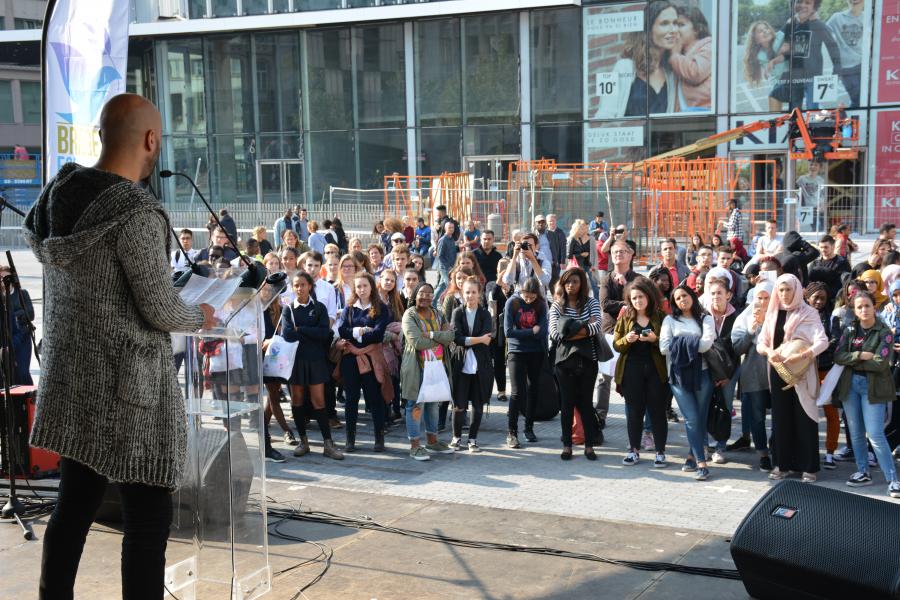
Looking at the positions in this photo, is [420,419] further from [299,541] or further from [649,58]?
[649,58]

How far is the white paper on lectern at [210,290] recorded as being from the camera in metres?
4.14

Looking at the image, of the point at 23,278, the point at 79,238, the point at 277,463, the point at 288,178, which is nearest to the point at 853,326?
the point at 277,463

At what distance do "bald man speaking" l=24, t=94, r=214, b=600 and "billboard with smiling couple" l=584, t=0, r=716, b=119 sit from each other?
97.1 feet

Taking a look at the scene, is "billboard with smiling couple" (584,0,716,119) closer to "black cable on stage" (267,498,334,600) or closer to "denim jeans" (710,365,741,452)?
"denim jeans" (710,365,741,452)

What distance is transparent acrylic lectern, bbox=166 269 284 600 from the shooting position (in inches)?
179

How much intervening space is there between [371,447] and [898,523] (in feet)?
18.1

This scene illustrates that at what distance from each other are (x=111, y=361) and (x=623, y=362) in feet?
19.5

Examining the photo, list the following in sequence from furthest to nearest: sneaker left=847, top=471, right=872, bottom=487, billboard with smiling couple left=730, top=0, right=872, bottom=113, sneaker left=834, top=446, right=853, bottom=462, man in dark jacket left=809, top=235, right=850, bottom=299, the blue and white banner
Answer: billboard with smiling couple left=730, top=0, right=872, bottom=113 < man in dark jacket left=809, top=235, right=850, bottom=299 < sneaker left=834, top=446, right=853, bottom=462 < sneaker left=847, top=471, right=872, bottom=487 < the blue and white banner

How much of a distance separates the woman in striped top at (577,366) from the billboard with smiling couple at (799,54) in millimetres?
23585

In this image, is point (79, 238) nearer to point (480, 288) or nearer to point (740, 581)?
point (740, 581)

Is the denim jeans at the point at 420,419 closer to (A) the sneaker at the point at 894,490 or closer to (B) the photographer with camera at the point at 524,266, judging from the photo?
(B) the photographer with camera at the point at 524,266

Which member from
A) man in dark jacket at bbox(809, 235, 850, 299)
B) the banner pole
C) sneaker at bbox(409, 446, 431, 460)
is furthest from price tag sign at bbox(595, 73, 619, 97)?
the banner pole

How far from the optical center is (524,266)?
12438 mm

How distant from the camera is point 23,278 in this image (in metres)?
25.3
